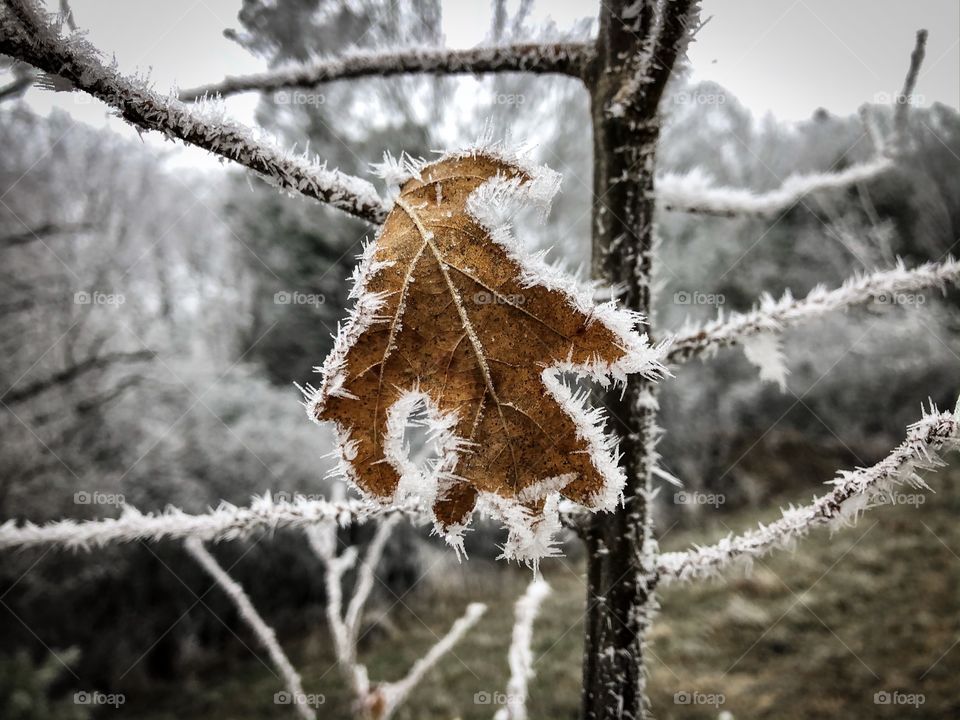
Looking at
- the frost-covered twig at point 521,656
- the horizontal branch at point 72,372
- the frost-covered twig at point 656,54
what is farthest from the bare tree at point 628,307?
the horizontal branch at point 72,372

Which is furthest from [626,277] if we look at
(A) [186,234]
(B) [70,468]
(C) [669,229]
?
(A) [186,234]

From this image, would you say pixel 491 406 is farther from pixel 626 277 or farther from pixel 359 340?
pixel 626 277

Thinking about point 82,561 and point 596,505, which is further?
point 82,561

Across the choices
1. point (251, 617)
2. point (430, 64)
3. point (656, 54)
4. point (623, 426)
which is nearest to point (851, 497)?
point (623, 426)

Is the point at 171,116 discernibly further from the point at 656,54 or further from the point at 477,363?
the point at 656,54

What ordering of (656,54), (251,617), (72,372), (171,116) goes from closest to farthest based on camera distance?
(171,116) → (656,54) → (251,617) → (72,372)

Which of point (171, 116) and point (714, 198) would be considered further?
point (714, 198)
